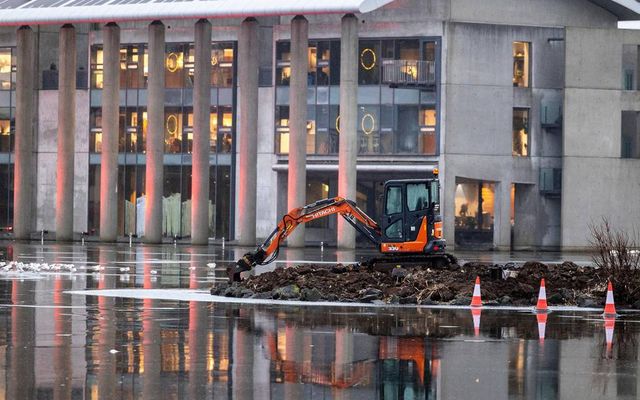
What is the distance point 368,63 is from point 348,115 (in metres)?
4.95

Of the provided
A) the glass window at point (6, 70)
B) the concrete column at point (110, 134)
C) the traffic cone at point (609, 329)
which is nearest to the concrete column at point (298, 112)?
the concrete column at point (110, 134)

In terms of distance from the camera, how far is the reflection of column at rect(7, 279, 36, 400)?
51.0 ft

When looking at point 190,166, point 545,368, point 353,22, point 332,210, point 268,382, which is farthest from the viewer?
point 190,166

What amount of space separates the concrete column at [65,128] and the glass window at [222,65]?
27.6 ft

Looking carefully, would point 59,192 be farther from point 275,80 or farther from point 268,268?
point 268,268

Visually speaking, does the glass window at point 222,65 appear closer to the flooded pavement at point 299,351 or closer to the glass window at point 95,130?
the glass window at point 95,130

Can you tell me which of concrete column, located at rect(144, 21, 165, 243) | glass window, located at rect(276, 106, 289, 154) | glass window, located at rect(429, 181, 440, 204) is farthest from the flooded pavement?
glass window, located at rect(276, 106, 289, 154)

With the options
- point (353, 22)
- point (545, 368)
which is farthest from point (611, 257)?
point (353, 22)

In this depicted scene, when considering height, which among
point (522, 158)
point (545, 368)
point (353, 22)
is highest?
point (353, 22)

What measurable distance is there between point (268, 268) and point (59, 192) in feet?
116

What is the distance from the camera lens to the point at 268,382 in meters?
16.5

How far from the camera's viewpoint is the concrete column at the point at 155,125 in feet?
253

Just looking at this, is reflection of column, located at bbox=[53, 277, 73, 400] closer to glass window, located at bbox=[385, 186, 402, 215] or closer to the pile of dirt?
the pile of dirt

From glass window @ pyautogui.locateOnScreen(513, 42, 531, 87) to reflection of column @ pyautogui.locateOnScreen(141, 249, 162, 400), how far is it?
50.5m
